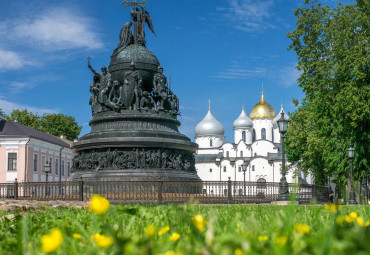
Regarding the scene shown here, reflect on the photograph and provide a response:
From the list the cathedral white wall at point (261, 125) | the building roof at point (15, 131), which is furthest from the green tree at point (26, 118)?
the cathedral white wall at point (261, 125)

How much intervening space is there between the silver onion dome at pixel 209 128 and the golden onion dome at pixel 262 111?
7136 mm

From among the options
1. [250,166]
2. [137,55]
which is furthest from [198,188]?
[250,166]

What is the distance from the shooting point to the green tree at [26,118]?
207 feet

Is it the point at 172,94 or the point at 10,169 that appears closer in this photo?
the point at 172,94

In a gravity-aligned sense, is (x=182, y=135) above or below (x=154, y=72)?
below

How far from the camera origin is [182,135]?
908 inches

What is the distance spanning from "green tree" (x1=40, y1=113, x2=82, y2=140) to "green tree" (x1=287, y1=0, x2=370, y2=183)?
45761 millimetres

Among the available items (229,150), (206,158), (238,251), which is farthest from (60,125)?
(238,251)

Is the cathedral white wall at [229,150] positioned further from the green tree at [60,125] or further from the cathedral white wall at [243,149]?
the green tree at [60,125]

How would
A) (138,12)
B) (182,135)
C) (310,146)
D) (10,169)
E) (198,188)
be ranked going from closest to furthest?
(198,188) < (182,135) < (138,12) < (310,146) < (10,169)

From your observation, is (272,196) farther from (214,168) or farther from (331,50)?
(214,168)

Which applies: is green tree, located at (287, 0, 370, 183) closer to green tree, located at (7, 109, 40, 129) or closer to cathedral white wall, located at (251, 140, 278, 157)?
green tree, located at (7, 109, 40, 129)

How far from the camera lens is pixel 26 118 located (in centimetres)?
6381

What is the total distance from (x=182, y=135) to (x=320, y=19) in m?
10.7
